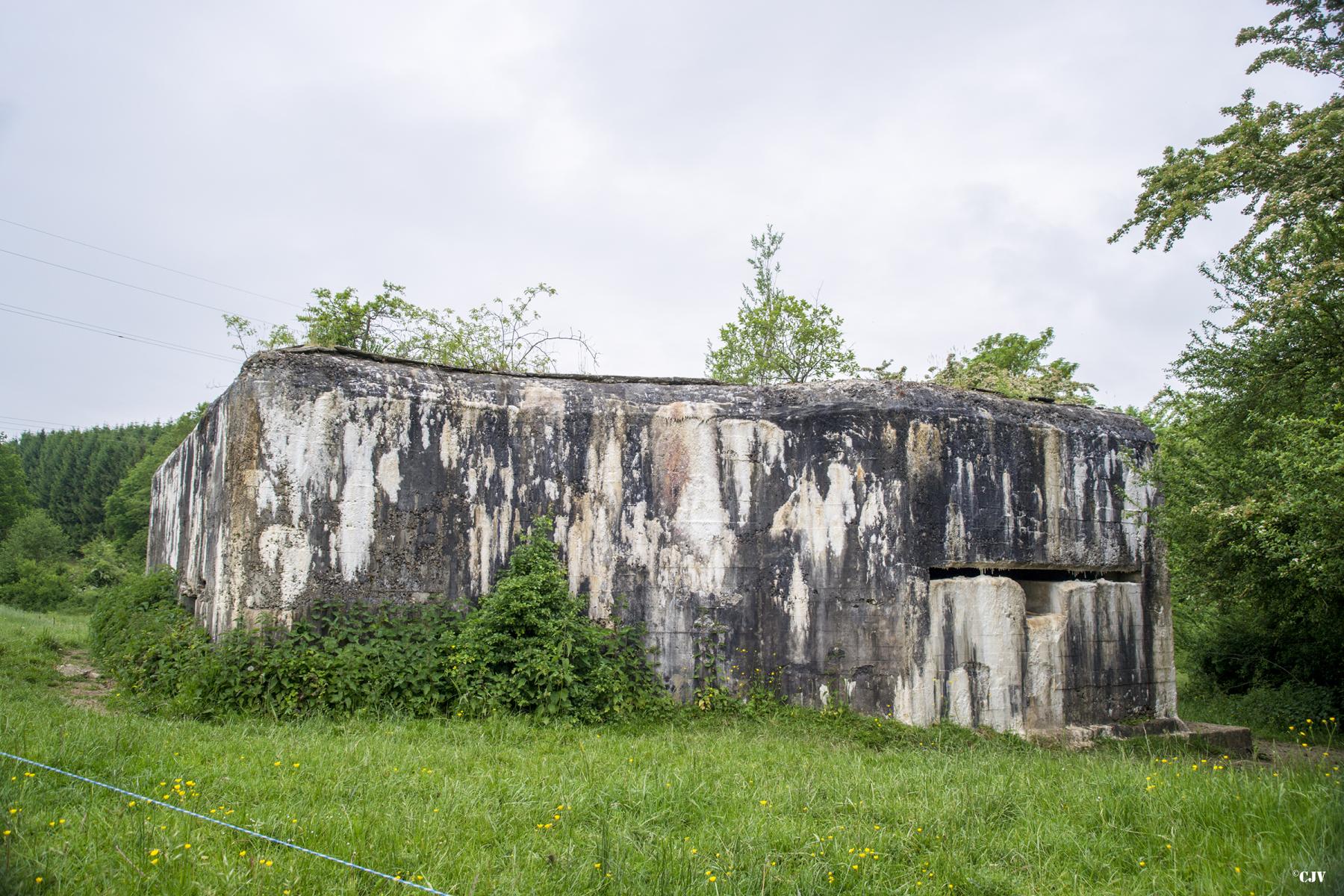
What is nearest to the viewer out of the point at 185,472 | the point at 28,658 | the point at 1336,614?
the point at 1336,614

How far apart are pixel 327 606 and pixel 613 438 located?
2666 mm

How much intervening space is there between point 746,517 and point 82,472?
5063 cm

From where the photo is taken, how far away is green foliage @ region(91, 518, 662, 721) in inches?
254

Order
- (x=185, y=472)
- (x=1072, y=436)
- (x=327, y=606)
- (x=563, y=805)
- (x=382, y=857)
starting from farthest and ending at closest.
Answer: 1. (x=185, y=472)
2. (x=1072, y=436)
3. (x=327, y=606)
4. (x=563, y=805)
5. (x=382, y=857)

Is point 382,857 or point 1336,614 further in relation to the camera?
point 1336,614

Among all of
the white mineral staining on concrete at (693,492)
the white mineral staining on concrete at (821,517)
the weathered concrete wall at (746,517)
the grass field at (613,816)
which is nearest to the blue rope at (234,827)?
the grass field at (613,816)

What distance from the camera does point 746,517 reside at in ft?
25.4

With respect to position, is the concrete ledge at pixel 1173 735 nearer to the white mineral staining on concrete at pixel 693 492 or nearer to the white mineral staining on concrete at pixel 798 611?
the white mineral staining on concrete at pixel 798 611

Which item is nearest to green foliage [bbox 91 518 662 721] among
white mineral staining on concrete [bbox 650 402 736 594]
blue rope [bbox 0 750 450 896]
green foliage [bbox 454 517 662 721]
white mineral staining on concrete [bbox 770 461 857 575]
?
green foliage [bbox 454 517 662 721]

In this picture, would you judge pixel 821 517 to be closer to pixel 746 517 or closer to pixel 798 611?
pixel 746 517

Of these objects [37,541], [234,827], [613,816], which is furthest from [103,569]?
[613,816]

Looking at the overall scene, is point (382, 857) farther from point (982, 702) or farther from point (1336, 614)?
point (1336, 614)

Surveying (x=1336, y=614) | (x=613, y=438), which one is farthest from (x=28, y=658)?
(x=1336, y=614)

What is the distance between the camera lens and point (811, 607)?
24.7 ft
